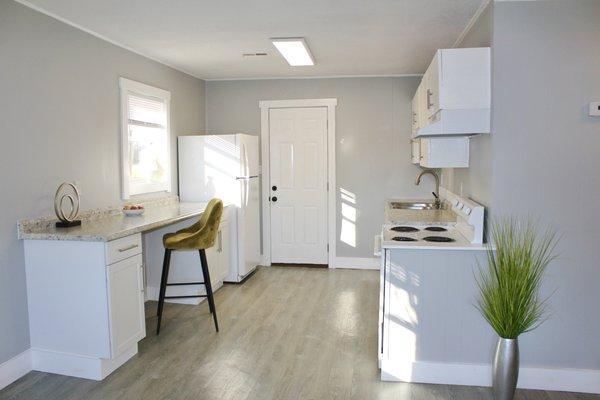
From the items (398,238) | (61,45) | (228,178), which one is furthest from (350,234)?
(61,45)

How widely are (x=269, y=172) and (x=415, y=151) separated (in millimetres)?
1846

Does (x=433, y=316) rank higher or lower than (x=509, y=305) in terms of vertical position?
lower

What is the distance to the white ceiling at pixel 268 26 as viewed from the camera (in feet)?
10.1

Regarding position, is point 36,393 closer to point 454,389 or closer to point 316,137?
point 454,389

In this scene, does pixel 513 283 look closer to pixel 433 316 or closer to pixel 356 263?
pixel 433 316

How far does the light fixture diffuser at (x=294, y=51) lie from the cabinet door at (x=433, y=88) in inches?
45.0

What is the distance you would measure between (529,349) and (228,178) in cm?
331

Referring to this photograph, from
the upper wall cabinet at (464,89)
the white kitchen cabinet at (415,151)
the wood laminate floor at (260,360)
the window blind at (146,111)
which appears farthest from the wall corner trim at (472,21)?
the window blind at (146,111)

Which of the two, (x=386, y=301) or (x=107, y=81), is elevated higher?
(x=107, y=81)

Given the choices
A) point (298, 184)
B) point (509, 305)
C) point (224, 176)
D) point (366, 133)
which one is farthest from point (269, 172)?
point (509, 305)

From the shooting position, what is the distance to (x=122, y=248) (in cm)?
309

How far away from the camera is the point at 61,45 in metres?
3.41

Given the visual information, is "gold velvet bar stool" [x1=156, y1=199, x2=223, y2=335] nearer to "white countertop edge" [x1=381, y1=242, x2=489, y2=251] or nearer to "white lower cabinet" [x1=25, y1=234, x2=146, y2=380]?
"white lower cabinet" [x1=25, y1=234, x2=146, y2=380]

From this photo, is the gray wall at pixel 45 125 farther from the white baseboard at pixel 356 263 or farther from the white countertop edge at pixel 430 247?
the white baseboard at pixel 356 263
